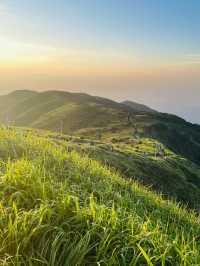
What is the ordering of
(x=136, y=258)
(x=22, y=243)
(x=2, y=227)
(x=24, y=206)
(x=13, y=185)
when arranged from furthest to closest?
(x=13, y=185), (x=24, y=206), (x=2, y=227), (x=22, y=243), (x=136, y=258)

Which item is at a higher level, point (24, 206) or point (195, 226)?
point (24, 206)

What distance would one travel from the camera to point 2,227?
6602mm

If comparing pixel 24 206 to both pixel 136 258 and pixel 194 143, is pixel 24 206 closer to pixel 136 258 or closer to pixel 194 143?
pixel 136 258

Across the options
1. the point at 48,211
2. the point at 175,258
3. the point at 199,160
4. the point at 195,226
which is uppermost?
the point at 48,211

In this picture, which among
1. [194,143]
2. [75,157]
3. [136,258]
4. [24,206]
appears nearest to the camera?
[136,258]

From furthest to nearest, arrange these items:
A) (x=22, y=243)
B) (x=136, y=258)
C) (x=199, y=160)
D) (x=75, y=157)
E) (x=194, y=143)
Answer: (x=194, y=143)
(x=199, y=160)
(x=75, y=157)
(x=22, y=243)
(x=136, y=258)

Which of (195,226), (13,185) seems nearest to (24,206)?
(13,185)

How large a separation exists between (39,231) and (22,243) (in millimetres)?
→ 350

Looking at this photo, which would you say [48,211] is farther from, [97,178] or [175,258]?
[97,178]

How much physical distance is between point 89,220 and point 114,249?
1.12 metres

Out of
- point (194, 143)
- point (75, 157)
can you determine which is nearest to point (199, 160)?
point (194, 143)

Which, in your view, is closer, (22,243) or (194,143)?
(22,243)

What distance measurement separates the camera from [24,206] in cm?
773

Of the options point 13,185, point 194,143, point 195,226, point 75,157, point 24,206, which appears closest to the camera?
point 24,206
